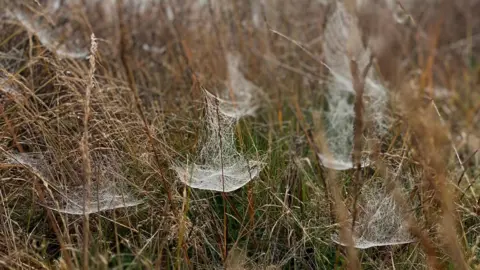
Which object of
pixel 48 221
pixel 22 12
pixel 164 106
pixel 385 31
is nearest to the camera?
pixel 48 221

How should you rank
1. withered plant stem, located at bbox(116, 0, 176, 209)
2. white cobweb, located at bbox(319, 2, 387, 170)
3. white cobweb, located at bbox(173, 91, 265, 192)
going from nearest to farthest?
withered plant stem, located at bbox(116, 0, 176, 209) → white cobweb, located at bbox(173, 91, 265, 192) → white cobweb, located at bbox(319, 2, 387, 170)

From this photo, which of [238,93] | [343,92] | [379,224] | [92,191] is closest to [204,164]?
[92,191]

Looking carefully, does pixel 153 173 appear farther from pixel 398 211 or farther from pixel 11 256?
pixel 398 211

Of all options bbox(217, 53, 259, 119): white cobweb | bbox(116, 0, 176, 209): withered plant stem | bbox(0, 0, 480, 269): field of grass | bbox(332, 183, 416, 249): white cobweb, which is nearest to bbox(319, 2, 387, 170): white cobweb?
bbox(0, 0, 480, 269): field of grass

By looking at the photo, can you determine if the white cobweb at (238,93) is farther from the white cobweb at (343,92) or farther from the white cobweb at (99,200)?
the white cobweb at (99,200)

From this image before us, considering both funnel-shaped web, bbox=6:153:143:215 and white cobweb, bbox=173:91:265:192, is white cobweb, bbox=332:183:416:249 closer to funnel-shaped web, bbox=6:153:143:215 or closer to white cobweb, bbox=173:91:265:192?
white cobweb, bbox=173:91:265:192

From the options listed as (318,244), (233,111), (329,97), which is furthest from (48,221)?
(329,97)

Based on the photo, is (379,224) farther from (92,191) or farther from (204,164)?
(92,191)
